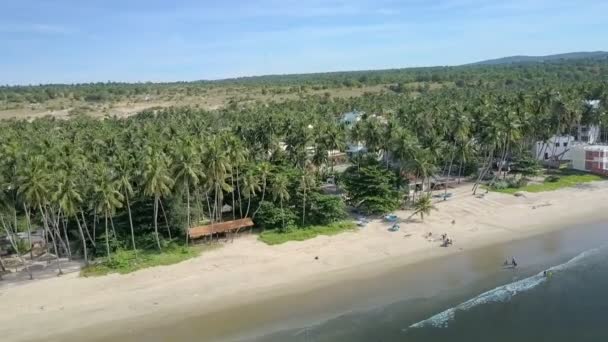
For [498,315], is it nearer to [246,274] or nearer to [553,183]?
[246,274]

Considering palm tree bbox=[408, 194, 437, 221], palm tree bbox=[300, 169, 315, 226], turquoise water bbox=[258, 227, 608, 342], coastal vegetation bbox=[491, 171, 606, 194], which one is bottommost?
turquoise water bbox=[258, 227, 608, 342]

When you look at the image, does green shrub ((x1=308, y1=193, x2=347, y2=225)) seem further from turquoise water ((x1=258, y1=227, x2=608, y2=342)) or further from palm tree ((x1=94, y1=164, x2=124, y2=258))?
palm tree ((x1=94, y1=164, x2=124, y2=258))

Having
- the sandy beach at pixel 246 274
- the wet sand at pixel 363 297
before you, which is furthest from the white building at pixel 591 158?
the wet sand at pixel 363 297

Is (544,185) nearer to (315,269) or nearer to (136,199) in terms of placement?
(315,269)

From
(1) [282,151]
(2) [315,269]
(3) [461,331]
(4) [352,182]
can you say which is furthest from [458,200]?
(3) [461,331]

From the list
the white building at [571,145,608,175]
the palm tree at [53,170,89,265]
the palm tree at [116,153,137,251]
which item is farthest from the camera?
the white building at [571,145,608,175]

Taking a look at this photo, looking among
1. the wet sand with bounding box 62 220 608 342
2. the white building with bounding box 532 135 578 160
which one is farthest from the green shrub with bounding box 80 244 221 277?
the white building with bounding box 532 135 578 160

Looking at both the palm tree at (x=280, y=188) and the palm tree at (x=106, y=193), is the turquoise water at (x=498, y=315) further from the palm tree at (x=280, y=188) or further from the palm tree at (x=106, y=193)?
the palm tree at (x=280, y=188)
